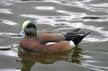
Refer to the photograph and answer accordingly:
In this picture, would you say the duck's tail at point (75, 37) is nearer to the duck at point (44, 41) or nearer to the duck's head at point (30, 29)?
the duck at point (44, 41)

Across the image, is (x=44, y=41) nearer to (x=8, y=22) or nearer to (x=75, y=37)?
(x=75, y=37)

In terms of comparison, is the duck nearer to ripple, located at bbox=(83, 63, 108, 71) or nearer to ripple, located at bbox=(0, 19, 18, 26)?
ripple, located at bbox=(83, 63, 108, 71)

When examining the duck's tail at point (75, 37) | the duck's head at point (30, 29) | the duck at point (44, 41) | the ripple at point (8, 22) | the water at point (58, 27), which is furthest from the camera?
the ripple at point (8, 22)

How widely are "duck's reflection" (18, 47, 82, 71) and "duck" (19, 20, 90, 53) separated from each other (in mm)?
109

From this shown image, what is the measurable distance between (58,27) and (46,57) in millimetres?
2373

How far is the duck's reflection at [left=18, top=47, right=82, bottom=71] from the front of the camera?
37.2 ft

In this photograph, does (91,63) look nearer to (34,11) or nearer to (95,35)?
(95,35)

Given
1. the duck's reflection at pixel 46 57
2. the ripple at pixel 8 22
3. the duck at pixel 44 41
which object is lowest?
the duck's reflection at pixel 46 57

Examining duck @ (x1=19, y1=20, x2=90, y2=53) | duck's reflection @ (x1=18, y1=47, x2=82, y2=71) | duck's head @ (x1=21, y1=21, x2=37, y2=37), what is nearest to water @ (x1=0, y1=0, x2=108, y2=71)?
duck's reflection @ (x1=18, y1=47, x2=82, y2=71)

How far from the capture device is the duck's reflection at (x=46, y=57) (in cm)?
1135

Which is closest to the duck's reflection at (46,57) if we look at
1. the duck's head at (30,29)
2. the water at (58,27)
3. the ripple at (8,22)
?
the water at (58,27)

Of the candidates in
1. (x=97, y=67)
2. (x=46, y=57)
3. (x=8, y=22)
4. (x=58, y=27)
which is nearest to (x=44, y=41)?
(x=46, y=57)

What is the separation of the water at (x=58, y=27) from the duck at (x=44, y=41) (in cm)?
17

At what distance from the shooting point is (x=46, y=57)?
11695 millimetres
